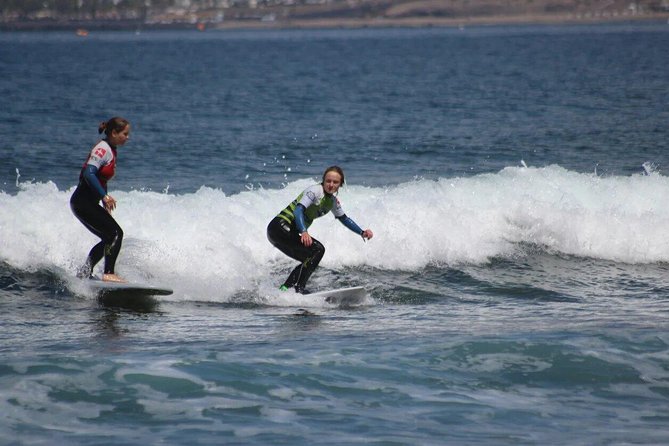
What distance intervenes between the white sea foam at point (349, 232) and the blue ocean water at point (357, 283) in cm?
4

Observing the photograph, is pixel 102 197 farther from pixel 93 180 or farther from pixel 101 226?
pixel 101 226

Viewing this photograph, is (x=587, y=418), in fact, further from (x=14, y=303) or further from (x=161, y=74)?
(x=161, y=74)

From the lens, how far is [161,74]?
57406 mm

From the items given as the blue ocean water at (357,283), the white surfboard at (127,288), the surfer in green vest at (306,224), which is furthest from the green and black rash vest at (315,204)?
the white surfboard at (127,288)

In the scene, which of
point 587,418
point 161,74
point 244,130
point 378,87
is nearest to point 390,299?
point 587,418

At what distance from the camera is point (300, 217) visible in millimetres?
11156

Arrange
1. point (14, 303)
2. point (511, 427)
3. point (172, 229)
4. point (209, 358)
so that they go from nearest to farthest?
point (511, 427)
point (209, 358)
point (14, 303)
point (172, 229)

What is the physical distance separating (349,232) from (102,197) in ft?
15.7

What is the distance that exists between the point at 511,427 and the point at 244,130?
2217 cm

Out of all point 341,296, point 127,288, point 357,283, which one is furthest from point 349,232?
point 127,288

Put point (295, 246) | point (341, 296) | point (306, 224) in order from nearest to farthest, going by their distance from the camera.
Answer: point (306, 224) → point (295, 246) → point (341, 296)

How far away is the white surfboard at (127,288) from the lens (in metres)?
11.2

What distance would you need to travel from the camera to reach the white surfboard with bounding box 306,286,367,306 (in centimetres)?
1158

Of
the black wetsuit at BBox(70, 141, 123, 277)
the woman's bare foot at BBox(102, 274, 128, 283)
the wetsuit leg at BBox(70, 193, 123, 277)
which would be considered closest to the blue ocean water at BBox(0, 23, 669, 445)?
the woman's bare foot at BBox(102, 274, 128, 283)
